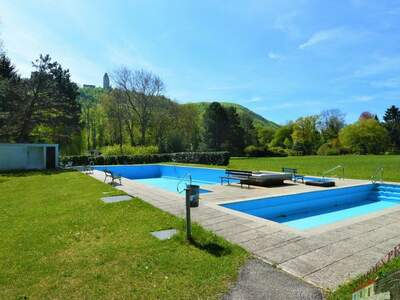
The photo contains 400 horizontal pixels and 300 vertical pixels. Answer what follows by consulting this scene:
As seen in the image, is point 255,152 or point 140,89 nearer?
point 140,89

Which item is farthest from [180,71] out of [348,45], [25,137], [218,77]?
[25,137]

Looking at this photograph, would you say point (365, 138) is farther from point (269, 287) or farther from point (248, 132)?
point (269, 287)

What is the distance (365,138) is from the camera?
4312 cm

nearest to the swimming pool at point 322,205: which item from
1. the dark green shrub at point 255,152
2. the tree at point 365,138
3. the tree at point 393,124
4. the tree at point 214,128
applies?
the dark green shrub at point 255,152

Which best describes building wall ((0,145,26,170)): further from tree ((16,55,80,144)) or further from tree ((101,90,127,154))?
tree ((101,90,127,154))

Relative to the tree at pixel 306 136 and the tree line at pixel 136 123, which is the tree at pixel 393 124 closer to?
the tree line at pixel 136 123

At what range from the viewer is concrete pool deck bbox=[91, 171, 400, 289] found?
10.7 ft

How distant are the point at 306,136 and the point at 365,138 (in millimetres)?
8843

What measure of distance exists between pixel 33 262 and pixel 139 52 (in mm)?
Result: 14846

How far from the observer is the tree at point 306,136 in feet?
151

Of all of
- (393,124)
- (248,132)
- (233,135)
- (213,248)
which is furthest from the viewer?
(393,124)

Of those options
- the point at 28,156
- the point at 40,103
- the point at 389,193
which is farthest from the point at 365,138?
the point at 28,156

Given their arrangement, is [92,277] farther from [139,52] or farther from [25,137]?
[25,137]

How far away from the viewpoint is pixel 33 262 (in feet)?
11.5
